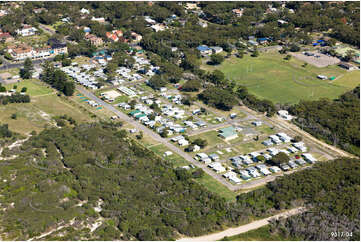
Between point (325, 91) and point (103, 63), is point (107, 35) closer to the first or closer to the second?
point (103, 63)

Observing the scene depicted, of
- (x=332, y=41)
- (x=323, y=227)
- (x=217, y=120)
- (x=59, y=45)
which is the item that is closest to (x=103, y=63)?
(x=59, y=45)

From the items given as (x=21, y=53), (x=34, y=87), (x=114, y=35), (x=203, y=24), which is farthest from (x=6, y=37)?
(x=203, y=24)

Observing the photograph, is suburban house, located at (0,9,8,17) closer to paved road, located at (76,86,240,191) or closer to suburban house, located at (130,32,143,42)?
suburban house, located at (130,32,143,42)

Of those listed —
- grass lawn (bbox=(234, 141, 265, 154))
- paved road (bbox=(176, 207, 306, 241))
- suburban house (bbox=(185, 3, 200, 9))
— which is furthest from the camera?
suburban house (bbox=(185, 3, 200, 9))

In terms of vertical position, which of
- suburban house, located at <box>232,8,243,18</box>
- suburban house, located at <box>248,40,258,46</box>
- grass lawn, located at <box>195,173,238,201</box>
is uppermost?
grass lawn, located at <box>195,173,238,201</box>

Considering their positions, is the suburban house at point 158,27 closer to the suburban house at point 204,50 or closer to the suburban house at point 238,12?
the suburban house at point 204,50

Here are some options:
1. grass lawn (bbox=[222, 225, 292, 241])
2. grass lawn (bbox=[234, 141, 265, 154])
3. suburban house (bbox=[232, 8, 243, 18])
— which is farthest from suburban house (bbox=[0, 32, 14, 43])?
grass lawn (bbox=[222, 225, 292, 241])
